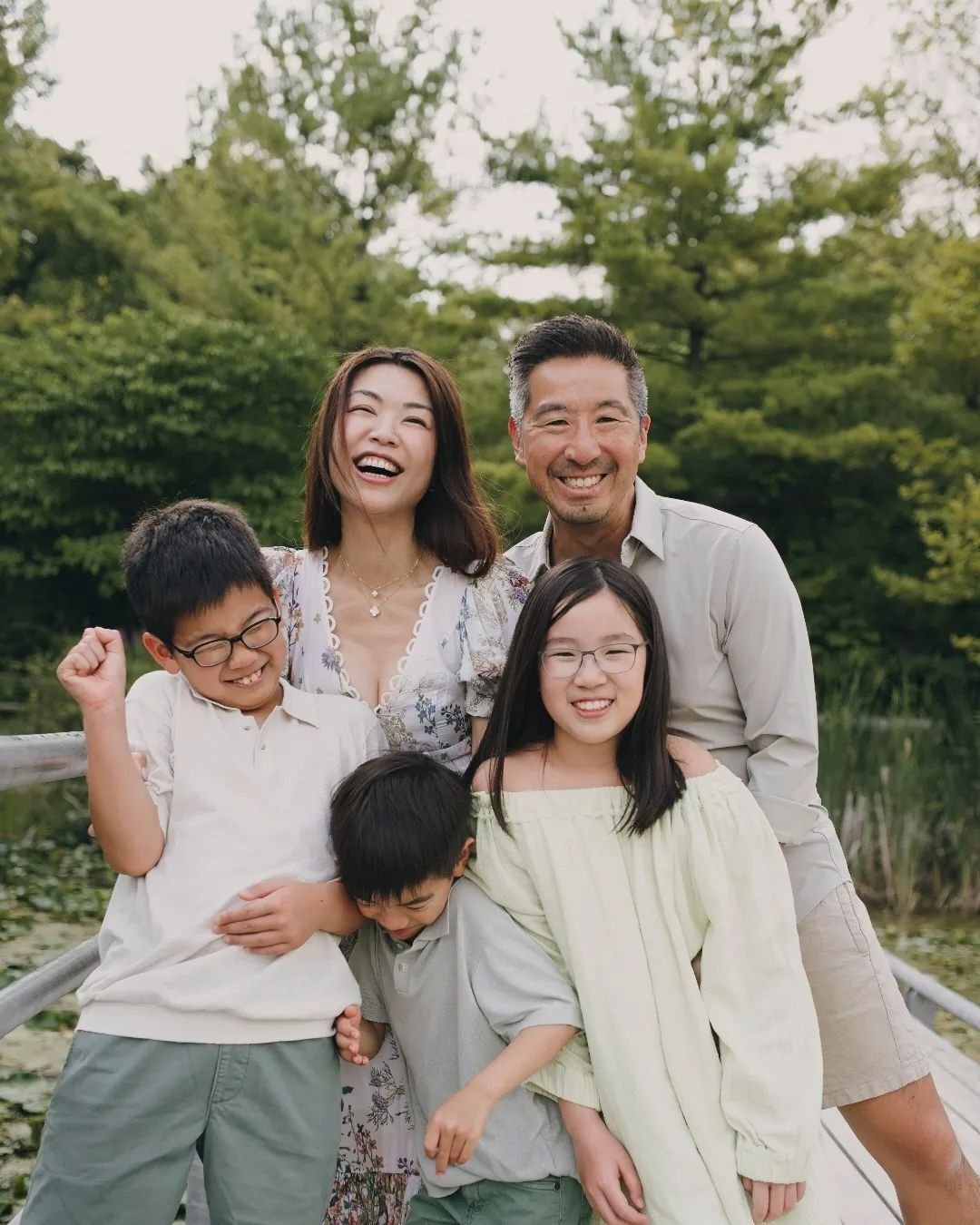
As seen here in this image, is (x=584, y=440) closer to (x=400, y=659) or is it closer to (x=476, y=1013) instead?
(x=400, y=659)

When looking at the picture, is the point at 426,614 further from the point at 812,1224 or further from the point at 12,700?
the point at 12,700

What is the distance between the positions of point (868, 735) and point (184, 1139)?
599cm

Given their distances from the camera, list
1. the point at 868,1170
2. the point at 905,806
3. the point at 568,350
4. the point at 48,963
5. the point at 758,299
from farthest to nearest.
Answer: the point at 758,299 → the point at 905,806 → the point at 868,1170 → the point at 568,350 → the point at 48,963

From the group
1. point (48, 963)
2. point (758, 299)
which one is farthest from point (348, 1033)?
point (758, 299)

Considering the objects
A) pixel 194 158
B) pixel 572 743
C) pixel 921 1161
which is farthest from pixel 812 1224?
pixel 194 158

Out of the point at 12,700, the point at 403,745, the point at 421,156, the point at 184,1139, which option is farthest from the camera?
the point at 421,156

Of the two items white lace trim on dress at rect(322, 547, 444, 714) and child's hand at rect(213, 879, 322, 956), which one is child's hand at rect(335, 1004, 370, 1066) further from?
white lace trim on dress at rect(322, 547, 444, 714)

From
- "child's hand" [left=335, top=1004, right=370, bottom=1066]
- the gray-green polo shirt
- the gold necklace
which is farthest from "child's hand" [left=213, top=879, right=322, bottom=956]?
the gold necklace

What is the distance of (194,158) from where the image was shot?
18484 millimetres

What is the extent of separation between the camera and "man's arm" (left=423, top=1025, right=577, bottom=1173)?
1.65 meters

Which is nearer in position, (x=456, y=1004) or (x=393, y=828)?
(x=393, y=828)

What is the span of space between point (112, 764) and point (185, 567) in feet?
0.99

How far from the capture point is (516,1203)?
1751 millimetres

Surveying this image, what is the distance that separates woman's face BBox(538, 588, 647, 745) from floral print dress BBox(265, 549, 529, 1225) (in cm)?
20
